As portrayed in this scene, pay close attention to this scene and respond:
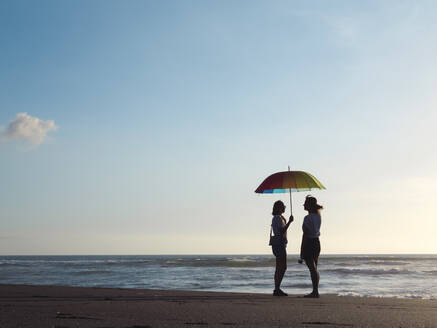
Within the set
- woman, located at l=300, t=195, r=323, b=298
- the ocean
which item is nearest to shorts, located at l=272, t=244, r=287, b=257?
woman, located at l=300, t=195, r=323, b=298

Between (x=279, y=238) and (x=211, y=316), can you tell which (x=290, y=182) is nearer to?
(x=279, y=238)

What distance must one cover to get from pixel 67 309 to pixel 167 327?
201 cm

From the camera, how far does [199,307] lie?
235 inches

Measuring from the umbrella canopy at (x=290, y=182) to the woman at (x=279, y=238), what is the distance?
1.52 ft

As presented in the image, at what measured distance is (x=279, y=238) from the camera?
849 cm

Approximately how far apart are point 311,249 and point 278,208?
98 cm

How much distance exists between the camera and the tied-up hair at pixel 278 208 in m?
8.50

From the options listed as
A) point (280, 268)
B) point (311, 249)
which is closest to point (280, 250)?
point (280, 268)

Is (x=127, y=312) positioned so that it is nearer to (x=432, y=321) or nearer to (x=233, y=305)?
(x=233, y=305)

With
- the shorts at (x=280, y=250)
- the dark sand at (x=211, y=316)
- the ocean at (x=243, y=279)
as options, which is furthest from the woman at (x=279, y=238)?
the ocean at (x=243, y=279)

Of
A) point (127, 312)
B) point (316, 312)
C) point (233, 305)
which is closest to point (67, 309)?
point (127, 312)

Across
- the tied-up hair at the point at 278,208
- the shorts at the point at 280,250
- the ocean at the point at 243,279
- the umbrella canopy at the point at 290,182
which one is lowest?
the ocean at the point at 243,279

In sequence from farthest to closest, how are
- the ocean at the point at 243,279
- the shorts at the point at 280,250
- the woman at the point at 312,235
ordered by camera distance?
the ocean at the point at 243,279, the shorts at the point at 280,250, the woman at the point at 312,235

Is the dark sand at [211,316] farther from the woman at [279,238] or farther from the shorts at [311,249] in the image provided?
the woman at [279,238]
